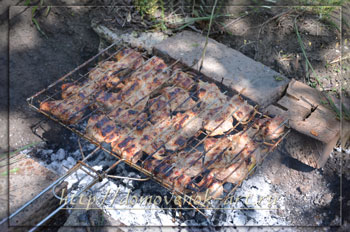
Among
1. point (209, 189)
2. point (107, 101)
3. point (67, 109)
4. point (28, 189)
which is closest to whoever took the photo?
point (209, 189)

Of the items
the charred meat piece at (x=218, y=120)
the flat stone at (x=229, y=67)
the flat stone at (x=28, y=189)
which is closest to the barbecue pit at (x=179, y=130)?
the charred meat piece at (x=218, y=120)

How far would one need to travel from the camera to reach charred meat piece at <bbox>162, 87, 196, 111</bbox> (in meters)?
3.31

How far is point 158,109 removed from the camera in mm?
3266

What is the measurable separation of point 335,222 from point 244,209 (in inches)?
31.1

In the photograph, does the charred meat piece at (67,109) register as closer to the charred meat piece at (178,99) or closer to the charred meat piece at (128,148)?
the charred meat piece at (128,148)

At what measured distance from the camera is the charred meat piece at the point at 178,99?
3.31m

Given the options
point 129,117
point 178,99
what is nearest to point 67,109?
point 129,117

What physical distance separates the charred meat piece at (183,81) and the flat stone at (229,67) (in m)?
0.30

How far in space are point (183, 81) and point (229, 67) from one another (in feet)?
2.04

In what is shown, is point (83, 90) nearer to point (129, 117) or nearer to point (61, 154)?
point (129, 117)

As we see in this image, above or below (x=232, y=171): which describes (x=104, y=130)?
above

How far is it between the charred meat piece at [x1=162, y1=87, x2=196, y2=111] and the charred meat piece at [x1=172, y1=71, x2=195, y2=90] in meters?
0.07

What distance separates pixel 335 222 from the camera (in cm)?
330

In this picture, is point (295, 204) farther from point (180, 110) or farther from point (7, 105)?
point (7, 105)
